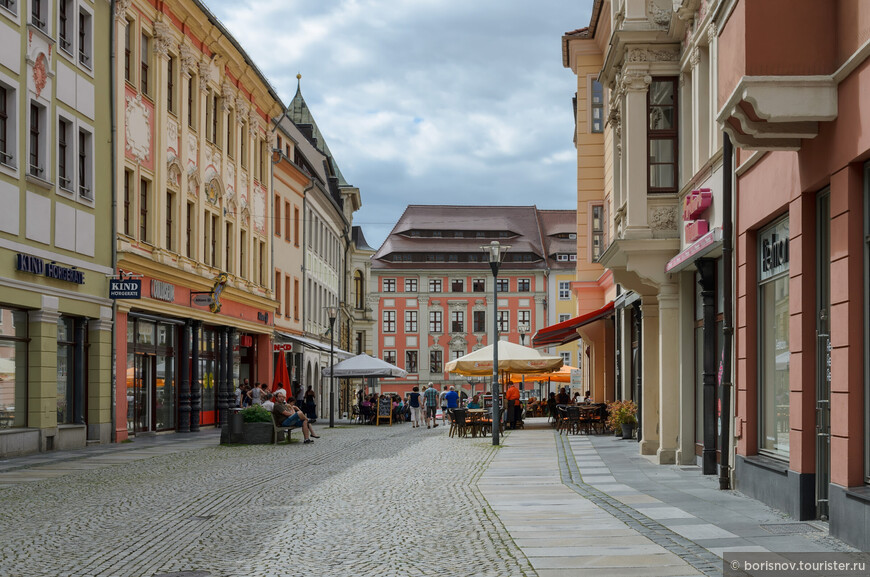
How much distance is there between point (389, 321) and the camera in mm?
104688

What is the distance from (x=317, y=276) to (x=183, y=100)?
26.2 meters

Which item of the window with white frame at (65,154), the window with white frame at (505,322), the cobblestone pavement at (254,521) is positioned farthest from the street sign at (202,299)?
the window with white frame at (505,322)

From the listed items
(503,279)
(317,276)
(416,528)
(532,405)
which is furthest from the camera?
(503,279)

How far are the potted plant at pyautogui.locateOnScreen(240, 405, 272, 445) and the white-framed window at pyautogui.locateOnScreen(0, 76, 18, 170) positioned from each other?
8136 millimetres

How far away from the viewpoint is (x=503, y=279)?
344ft

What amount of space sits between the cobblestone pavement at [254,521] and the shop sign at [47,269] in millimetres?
4274

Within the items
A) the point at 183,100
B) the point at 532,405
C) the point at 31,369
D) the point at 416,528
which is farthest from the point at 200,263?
the point at 416,528

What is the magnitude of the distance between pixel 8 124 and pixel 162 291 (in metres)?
9.20

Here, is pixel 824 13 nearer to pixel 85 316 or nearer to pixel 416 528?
pixel 416 528

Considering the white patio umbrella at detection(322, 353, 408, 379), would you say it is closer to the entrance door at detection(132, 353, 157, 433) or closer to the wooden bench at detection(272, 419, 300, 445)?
the entrance door at detection(132, 353, 157, 433)

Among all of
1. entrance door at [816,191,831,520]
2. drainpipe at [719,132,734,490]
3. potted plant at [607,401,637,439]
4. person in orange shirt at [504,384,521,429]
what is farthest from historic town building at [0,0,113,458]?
entrance door at [816,191,831,520]

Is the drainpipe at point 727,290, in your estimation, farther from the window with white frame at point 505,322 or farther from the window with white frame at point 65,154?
the window with white frame at point 505,322

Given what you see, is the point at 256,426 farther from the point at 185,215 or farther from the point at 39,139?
the point at 185,215

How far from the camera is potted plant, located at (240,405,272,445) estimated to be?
90.7 feet
